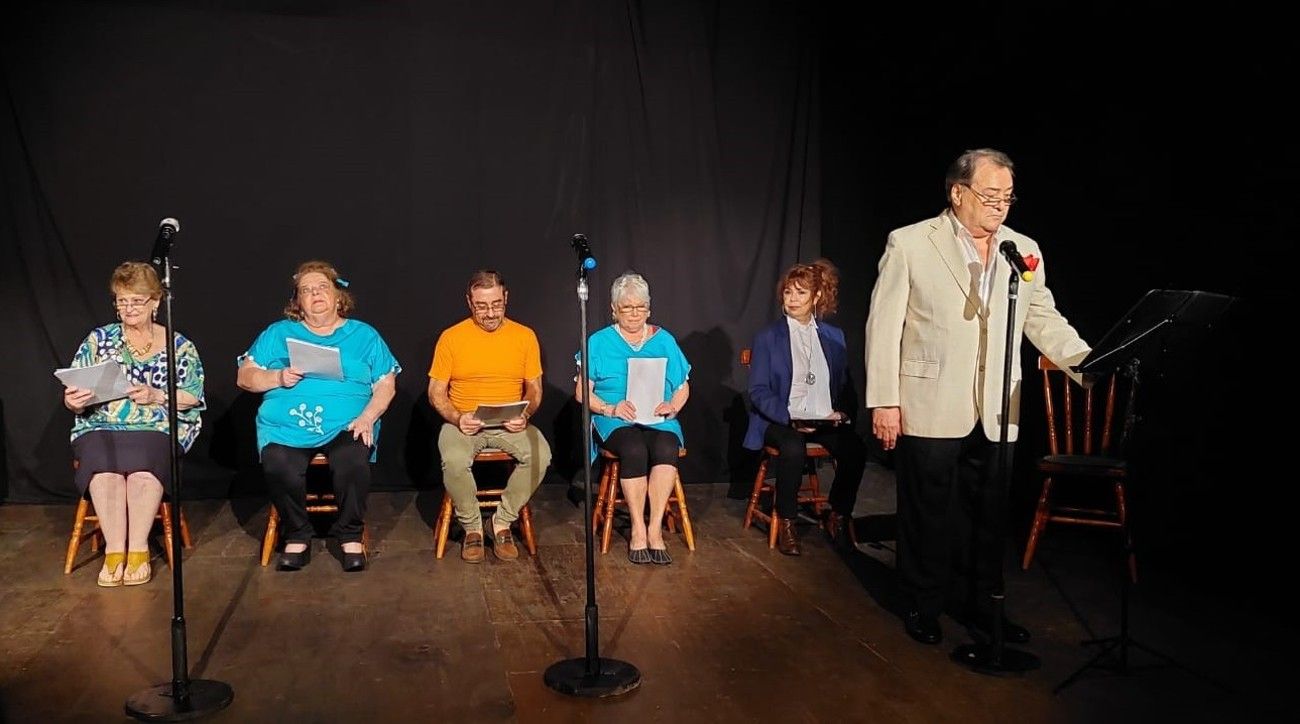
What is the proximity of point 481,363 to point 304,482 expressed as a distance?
0.82m

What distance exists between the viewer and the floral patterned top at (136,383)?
429 cm

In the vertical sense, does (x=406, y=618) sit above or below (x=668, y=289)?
below

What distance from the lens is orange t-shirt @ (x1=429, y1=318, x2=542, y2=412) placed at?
4586 millimetres

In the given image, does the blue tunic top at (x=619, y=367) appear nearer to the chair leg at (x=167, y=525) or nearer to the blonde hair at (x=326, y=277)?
the blonde hair at (x=326, y=277)

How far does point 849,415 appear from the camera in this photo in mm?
4965

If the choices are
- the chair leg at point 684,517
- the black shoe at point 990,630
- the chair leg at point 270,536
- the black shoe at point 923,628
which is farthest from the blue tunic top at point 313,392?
the black shoe at point 990,630

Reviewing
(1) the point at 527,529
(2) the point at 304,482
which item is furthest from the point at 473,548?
(2) the point at 304,482

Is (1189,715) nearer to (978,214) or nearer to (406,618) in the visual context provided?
(978,214)

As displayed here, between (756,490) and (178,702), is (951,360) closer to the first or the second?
(756,490)

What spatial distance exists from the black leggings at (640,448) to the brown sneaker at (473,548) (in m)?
0.61

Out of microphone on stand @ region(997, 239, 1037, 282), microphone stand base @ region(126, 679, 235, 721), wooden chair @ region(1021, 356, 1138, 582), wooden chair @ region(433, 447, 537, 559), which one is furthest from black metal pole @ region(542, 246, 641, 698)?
wooden chair @ region(1021, 356, 1138, 582)

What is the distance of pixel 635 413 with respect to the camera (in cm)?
461

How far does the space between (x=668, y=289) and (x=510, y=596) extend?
2.40 m

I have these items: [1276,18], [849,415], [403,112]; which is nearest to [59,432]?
[403,112]
